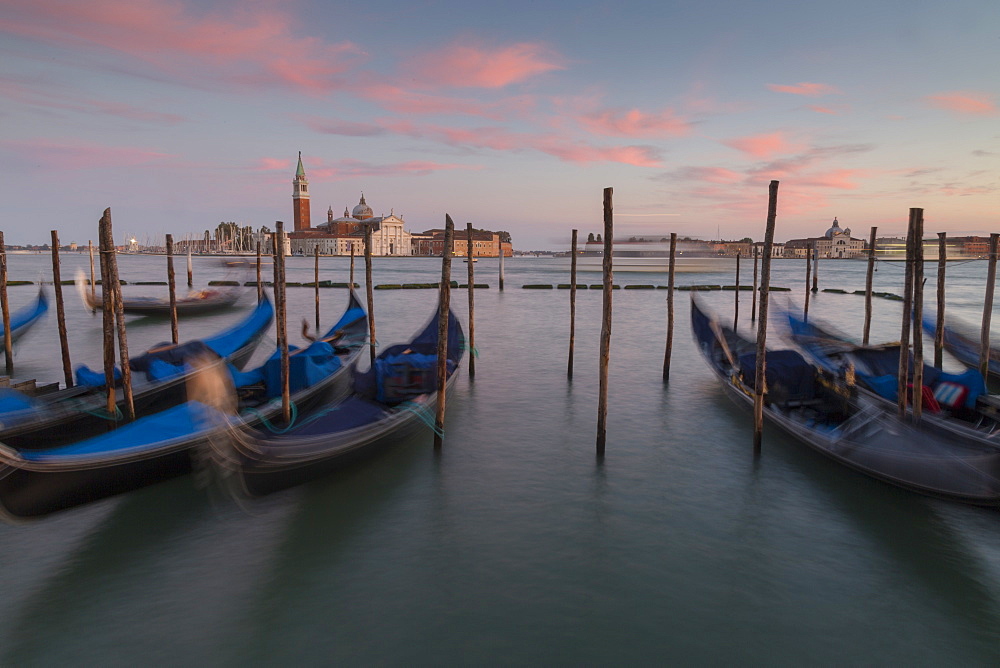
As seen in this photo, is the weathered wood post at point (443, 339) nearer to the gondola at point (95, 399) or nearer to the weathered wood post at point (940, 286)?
the gondola at point (95, 399)

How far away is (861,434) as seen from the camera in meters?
5.06

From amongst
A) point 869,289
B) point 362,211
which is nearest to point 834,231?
point 362,211

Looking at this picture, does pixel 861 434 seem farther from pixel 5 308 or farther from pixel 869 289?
pixel 5 308

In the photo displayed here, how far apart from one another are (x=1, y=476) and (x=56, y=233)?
647cm

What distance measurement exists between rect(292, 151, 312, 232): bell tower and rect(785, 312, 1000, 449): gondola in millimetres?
Result: 97642

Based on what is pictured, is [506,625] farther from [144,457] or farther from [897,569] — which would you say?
[144,457]

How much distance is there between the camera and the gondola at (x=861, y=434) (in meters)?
4.09

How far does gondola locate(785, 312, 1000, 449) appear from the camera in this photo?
207 inches

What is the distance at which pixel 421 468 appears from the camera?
5629 mm

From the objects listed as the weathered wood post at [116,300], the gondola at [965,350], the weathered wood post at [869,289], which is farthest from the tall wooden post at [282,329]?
the gondola at [965,350]

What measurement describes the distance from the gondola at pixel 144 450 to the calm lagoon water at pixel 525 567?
1.18ft

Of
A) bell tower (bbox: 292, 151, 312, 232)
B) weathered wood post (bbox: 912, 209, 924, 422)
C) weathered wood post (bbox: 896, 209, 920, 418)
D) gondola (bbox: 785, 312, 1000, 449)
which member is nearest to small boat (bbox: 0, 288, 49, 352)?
gondola (bbox: 785, 312, 1000, 449)

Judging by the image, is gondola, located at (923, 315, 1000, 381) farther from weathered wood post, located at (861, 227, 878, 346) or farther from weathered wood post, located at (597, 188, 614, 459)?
weathered wood post, located at (597, 188, 614, 459)

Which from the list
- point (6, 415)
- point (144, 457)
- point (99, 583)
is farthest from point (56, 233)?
point (99, 583)
